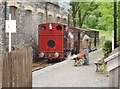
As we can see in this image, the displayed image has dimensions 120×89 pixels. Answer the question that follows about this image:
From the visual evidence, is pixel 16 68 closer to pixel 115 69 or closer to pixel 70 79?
pixel 115 69

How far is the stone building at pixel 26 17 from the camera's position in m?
18.0

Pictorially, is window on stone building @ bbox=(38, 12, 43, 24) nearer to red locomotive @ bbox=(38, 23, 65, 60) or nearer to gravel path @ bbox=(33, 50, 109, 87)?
red locomotive @ bbox=(38, 23, 65, 60)

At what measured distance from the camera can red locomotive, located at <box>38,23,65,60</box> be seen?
A: 2233cm

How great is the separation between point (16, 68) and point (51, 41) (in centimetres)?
1579

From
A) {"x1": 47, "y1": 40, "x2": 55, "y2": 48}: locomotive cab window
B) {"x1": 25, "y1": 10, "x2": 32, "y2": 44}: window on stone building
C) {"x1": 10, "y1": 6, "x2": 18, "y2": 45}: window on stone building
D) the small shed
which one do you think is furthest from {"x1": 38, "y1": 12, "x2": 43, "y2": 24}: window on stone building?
the small shed

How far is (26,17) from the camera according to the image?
22359mm

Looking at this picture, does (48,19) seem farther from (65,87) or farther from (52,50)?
(65,87)

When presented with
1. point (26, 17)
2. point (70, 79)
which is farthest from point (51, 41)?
point (70, 79)

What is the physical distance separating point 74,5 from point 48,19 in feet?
30.0

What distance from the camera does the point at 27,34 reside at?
22.4 m

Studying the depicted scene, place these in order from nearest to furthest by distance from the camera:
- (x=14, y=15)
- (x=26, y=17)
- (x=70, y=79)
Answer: (x=70, y=79), (x=14, y=15), (x=26, y=17)

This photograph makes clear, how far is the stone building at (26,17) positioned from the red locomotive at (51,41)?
1.03 metres

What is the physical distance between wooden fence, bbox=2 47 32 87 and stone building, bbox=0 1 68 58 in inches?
409

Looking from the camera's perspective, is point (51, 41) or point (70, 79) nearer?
point (70, 79)
